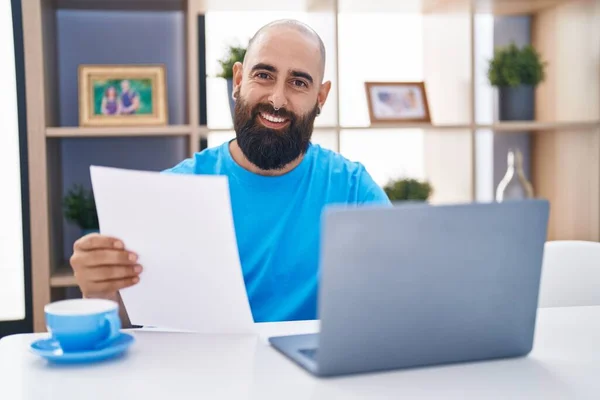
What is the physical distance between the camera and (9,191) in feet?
8.79

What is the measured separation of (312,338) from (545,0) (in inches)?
95.9

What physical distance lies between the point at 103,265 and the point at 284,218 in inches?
28.8

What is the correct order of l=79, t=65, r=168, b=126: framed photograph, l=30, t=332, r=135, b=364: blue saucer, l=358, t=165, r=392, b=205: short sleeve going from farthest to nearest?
l=79, t=65, r=168, b=126: framed photograph
l=358, t=165, r=392, b=205: short sleeve
l=30, t=332, r=135, b=364: blue saucer

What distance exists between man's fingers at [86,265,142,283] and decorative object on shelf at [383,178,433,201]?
1957 mm

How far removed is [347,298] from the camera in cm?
91

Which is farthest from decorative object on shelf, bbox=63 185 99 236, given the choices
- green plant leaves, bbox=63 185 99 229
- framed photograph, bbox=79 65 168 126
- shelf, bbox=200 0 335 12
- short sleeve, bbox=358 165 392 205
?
short sleeve, bbox=358 165 392 205

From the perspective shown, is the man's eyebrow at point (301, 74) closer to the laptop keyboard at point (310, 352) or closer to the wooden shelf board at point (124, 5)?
the wooden shelf board at point (124, 5)

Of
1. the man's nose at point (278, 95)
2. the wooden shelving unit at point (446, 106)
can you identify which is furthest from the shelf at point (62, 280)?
the man's nose at point (278, 95)

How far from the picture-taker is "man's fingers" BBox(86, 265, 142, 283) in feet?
3.77

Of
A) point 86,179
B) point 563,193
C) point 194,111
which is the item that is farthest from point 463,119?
point 86,179

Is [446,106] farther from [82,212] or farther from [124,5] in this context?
[82,212]

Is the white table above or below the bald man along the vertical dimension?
below

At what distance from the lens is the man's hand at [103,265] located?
1.15 m

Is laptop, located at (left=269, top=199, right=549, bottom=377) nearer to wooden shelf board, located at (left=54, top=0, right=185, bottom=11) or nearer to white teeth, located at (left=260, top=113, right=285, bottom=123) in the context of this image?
white teeth, located at (left=260, top=113, right=285, bottom=123)
